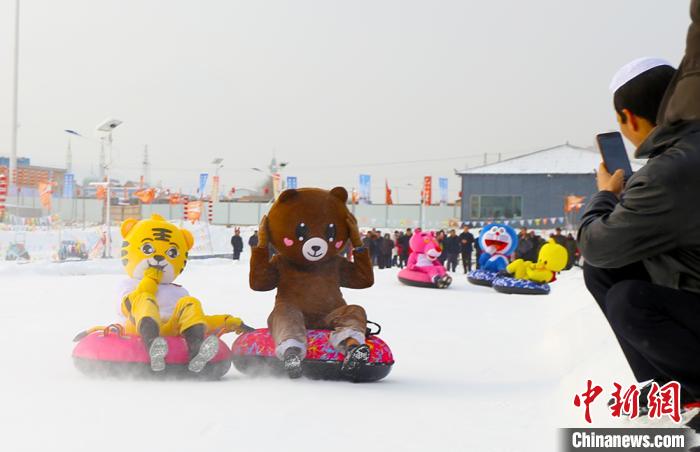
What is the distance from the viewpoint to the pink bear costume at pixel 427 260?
15.8m

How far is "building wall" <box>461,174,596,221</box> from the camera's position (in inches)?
1468

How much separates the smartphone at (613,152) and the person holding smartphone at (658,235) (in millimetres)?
127

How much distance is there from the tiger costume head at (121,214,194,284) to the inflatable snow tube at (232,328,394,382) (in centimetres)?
80

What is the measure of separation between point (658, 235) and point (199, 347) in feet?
11.9

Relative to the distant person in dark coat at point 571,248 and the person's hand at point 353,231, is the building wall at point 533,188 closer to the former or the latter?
the distant person in dark coat at point 571,248

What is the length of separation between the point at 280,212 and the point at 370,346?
4.17 feet

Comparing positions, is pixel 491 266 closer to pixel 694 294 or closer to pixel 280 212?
pixel 280 212

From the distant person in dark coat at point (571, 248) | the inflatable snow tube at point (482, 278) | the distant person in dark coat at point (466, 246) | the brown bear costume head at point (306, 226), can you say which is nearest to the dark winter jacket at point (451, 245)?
the distant person in dark coat at point (466, 246)

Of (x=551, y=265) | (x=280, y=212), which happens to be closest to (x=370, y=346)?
(x=280, y=212)

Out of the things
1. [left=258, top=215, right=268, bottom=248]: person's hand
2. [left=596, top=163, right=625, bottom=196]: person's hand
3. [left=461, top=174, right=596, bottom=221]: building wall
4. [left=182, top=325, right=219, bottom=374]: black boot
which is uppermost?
[left=461, top=174, right=596, bottom=221]: building wall

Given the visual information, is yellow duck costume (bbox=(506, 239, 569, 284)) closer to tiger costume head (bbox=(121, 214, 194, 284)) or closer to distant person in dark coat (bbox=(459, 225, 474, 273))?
distant person in dark coat (bbox=(459, 225, 474, 273))

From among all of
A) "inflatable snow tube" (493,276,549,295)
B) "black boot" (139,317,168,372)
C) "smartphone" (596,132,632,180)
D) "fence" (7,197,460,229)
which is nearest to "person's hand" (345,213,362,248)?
"black boot" (139,317,168,372)

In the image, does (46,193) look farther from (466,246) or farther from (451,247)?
(466,246)

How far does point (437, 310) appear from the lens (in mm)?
11688
